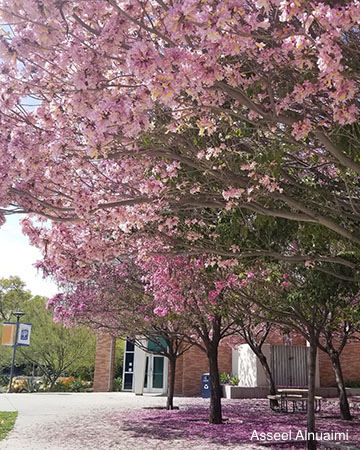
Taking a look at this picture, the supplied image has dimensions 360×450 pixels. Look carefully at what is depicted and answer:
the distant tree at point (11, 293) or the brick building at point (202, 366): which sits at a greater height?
the distant tree at point (11, 293)

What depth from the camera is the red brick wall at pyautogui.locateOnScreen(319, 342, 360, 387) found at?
89.2 ft

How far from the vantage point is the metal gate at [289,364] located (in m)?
25.1

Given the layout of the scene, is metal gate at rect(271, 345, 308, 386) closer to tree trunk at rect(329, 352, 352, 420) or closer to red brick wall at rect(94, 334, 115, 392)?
red brick wall at rect(94, 334, 115, 392)

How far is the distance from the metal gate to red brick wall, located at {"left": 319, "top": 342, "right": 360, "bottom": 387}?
2.32 metres

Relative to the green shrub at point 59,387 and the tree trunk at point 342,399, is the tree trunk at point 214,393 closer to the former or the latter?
the tree trunk at point 342,399

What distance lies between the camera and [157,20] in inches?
152

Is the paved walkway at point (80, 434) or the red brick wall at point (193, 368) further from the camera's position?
the red brick wall at point (193, 368)

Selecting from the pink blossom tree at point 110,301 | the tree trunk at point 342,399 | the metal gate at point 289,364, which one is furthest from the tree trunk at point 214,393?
the metal gate at point 289,364

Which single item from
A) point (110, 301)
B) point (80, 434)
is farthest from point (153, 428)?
point (110, 301)

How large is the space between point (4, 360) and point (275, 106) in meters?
33.0

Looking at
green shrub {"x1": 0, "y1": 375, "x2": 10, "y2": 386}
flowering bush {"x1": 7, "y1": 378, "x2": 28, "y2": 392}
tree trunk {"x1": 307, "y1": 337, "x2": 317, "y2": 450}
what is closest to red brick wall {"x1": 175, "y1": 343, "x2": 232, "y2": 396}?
flowering bush {"x1": 7, "y1": 378, "x2": 28, "y2": 392}

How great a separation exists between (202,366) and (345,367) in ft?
27.6

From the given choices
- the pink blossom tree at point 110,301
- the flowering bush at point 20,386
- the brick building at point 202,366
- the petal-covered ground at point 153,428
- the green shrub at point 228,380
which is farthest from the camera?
the flowering bush at point 20,386

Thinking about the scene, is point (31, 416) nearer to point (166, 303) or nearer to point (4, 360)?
point (166, 303)
